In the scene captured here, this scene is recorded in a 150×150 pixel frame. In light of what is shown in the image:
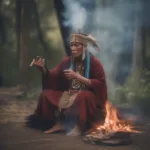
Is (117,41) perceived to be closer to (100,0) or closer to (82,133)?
(100,0)

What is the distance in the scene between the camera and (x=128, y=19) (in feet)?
14.5

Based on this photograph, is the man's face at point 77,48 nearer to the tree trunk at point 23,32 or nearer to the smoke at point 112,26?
the smoke at point 112,26

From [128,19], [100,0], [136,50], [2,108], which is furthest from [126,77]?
[2,108]

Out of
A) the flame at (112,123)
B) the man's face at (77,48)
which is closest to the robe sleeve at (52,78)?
the man's face at (77,48)

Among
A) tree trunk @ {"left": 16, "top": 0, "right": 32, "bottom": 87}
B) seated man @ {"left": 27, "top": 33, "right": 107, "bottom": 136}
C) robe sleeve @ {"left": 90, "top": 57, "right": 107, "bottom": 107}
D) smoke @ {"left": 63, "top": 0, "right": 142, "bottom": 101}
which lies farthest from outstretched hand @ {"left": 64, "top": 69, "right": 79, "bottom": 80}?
tree trunk @ {"left": 16, "top": 0, "right": 32, "bottom": 87}

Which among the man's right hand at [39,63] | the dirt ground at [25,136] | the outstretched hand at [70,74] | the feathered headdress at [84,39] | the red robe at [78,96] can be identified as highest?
the feathered headdress at [84,39]

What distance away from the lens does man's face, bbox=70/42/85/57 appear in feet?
14.2

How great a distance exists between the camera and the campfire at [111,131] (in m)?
4.15

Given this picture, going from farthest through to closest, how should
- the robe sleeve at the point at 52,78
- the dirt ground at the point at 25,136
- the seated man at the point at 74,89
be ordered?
the robe sleeve at the point at 52,78 → the seated man at the point at 74,89 → the dirt ground at the point at 25,136

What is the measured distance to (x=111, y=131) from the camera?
419 cm

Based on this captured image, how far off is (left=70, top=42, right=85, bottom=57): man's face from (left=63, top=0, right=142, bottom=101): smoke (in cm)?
12

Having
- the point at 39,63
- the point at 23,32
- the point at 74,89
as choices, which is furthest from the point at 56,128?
the point at 23,32

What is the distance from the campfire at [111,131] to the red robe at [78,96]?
13 centimetres

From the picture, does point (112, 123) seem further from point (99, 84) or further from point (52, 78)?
point (52, 78)
